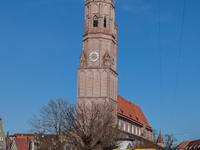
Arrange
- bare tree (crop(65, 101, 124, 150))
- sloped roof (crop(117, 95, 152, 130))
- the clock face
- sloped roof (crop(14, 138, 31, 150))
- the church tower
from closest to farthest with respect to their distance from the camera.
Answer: bare tree (crop(65, 101, 124, 150))
the church tower
the clock face
sloped roof (crop(117, 95, 152, 130))
sloped roof (crop(14, 138, 31, 150))

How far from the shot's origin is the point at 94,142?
55.7m

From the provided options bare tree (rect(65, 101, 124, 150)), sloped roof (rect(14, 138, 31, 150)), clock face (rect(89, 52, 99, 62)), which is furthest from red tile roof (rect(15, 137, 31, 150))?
bare tree (rect(65, 101, 124, 150))

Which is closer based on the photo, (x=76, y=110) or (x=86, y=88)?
(x=76, y=110)

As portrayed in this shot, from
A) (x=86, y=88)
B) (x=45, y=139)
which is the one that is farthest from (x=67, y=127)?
(x=86, y=88)

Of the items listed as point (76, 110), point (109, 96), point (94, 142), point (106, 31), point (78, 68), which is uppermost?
point (106, 31)

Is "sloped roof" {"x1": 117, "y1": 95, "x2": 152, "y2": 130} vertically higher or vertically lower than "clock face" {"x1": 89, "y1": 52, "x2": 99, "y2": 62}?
lower

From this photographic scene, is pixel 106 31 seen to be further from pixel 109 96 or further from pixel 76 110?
pixel 76 110

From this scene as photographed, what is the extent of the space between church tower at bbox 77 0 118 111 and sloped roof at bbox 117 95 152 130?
13755mm

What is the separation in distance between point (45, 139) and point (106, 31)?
33.9 meters

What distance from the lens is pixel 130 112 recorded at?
124375 millimetres

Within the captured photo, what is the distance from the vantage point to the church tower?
96938 millimetres

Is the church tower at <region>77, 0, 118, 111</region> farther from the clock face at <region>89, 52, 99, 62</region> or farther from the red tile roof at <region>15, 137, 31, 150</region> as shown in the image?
the red tile roof at <region>15, 137, 31, 150</region>

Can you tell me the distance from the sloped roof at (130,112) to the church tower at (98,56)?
13.8 m

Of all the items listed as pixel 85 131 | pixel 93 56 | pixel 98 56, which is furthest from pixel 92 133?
pixel 93 56
